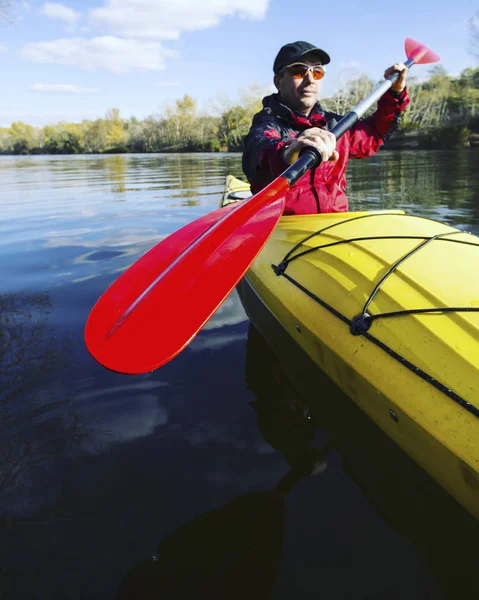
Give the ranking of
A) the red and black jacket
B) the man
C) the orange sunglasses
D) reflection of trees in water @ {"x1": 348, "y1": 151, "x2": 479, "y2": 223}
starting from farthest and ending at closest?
reflection of trees in water @ {"x1": 348, "y1": 151, "x2": 479, "y2": 223}
the orange sunglasses
the man
the red and black jacket

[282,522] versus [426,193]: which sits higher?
[426,193]

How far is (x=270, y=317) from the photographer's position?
10.4 ft

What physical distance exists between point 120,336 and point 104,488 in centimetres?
65

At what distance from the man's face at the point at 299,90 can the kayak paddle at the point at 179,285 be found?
50 centimetres

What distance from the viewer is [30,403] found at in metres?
2.32

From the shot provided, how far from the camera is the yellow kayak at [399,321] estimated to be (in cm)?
144

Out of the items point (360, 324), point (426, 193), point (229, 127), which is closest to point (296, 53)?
point (360, 324)

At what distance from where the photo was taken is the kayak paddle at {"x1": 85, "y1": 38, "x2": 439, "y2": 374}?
73.0 inches

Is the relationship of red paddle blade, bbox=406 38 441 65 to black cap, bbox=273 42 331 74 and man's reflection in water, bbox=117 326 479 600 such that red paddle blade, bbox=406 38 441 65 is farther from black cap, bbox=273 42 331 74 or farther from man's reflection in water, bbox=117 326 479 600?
man's reflection in water, bbox=117 326 479 600

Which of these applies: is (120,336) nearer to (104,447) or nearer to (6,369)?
(104,447)

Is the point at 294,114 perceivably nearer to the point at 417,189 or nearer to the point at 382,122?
the point at 382,122

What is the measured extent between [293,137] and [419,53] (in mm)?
2116

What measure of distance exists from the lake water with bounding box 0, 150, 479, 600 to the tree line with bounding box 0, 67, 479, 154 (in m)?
34.3

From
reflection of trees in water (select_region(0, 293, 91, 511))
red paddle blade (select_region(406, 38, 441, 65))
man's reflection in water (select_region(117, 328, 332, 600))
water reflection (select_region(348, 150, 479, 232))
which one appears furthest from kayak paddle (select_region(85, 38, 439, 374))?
water reflection (select_region(348, 150, 479, 232))
